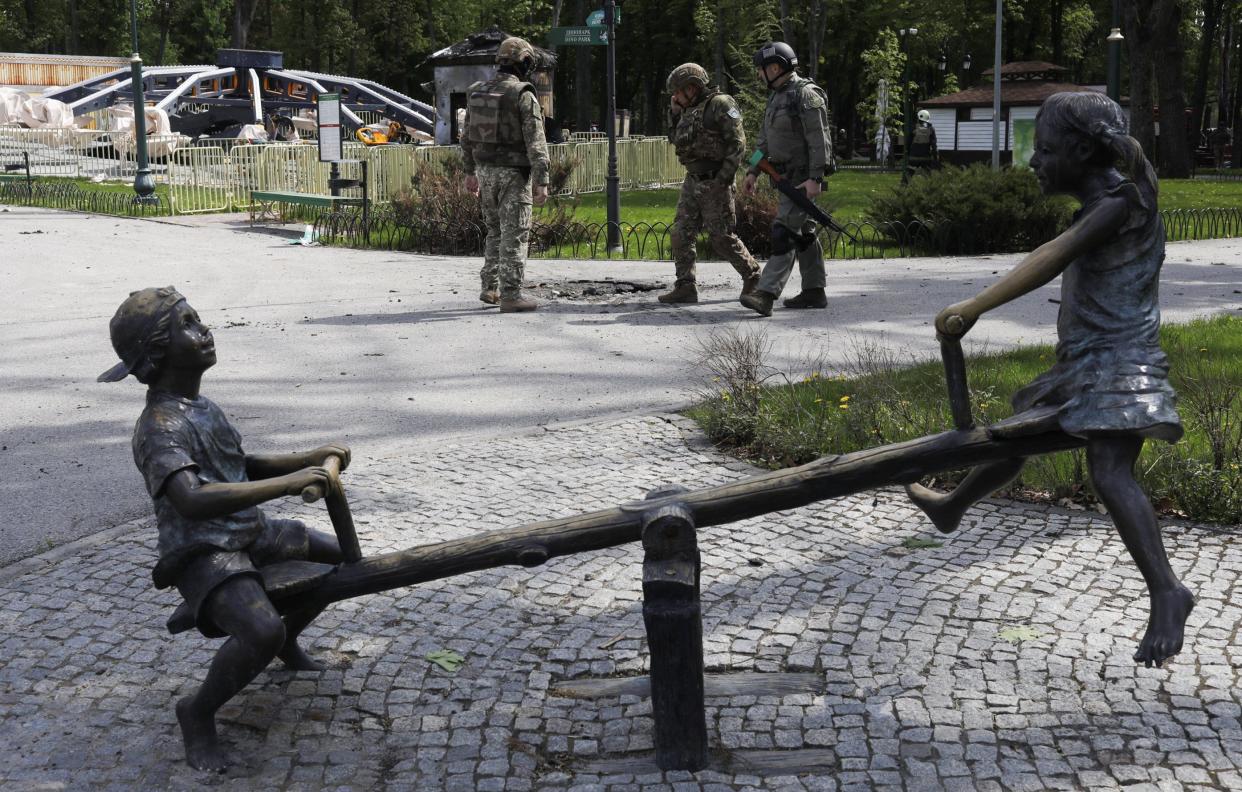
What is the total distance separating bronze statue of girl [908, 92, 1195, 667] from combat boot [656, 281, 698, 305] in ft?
26.9

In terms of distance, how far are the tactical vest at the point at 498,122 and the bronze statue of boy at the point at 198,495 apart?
780 centimetres

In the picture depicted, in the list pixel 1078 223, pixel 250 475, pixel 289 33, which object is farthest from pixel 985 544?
pixel 289 33

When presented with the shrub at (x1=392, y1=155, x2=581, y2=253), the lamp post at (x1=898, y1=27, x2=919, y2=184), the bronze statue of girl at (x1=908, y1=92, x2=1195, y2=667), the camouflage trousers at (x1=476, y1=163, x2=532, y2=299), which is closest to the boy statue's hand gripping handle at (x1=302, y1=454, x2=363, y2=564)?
the bronze statue of girl at (x1=908, y1=92, x2=1195, y2=667)

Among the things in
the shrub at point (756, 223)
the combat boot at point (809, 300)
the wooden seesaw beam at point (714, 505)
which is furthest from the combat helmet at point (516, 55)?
the wooden seesaw beam at point (714, 505)

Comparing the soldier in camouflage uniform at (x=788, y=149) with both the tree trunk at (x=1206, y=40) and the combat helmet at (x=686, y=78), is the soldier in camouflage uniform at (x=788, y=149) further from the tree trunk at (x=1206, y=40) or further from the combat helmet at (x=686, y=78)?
the tree trunk at (x=1206, y=40)

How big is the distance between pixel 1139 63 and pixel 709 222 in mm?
22783

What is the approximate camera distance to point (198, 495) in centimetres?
346

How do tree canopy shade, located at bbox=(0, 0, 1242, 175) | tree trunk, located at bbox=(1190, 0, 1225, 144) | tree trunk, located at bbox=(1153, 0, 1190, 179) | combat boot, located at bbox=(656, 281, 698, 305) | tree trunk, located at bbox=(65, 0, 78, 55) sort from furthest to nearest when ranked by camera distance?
tree trunk, located at bbox=(65, 0, 78, 55), tree trunk, located at bbox=(1190, 0, 1225, 144), tree canopy shade, located at bbox=(0, 0, 1242, 175), tree trunk, located at bbox=(1153, 0, 1190, 179), combat boot, located at bbox=(656, 281, 698, 305)

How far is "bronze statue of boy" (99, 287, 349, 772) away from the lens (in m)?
3.49

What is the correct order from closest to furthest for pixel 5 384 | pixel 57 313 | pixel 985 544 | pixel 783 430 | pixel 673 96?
pixel 985 544 → pixel 783 430 → pixel 5 384 → pixel 673 96 → pixel 57 313

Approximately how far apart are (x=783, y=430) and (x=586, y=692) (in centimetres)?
281

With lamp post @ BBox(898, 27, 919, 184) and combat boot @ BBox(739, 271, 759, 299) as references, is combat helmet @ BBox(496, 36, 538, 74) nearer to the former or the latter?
combat boot @ BBox(739, 271, 759, 299)

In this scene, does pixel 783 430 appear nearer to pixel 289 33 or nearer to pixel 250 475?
pixel 250 475

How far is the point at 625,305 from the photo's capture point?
12078 millimetres
